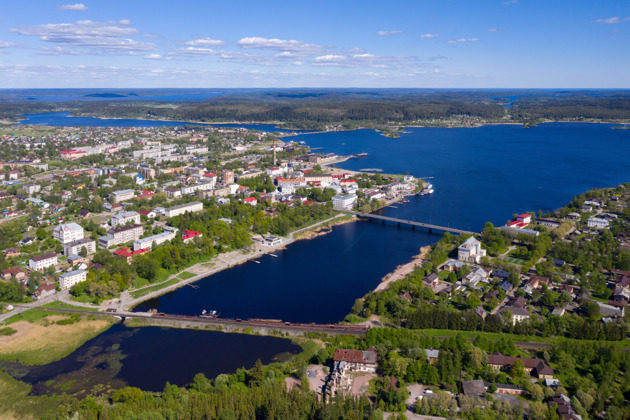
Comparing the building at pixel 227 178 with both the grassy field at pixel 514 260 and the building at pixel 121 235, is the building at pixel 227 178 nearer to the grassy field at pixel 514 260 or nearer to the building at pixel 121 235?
the building at pixel 121 235

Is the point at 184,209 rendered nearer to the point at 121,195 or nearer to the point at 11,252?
the point at 121,195

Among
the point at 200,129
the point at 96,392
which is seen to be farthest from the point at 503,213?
the point at 200,129

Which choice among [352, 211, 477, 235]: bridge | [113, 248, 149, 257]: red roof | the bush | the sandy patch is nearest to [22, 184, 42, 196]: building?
[113, 248, 149, 257]: red roof

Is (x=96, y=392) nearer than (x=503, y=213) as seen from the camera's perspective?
Yes

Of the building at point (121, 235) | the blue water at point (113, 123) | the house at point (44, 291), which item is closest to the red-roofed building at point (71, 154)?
the building at point (121, 235)

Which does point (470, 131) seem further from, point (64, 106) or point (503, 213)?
point (64, 106)

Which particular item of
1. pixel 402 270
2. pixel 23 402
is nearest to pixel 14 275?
pixel 23 402

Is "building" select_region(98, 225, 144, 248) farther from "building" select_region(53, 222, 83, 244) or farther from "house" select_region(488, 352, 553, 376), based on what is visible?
"house" select_region(488, 352, 553, 376)
